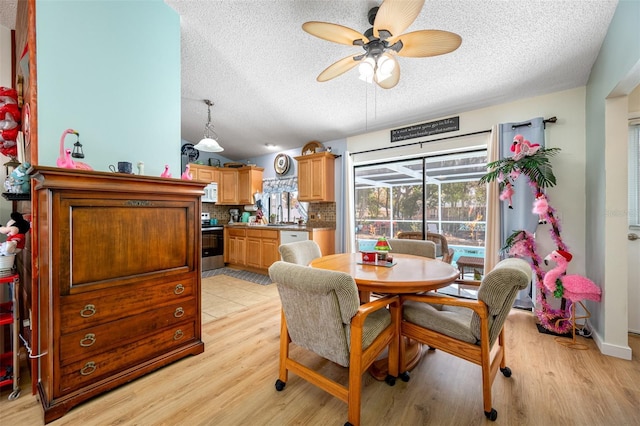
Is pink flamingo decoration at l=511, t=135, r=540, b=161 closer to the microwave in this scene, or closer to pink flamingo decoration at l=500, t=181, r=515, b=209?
pink flamingo decoration at l=500, t=181, r=515, b=209

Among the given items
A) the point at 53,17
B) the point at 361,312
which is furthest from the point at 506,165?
the point at 53,17

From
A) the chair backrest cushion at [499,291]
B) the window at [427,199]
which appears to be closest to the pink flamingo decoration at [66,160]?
the chair backrest cushion at [499,291]

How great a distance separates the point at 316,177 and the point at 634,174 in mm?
3719

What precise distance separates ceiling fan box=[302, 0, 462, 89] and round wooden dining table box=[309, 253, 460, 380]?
4.69 feet

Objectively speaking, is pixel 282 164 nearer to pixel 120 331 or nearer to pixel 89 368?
pixel 120 331

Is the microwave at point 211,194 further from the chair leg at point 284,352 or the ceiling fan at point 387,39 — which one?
the chair leg at point 284,352

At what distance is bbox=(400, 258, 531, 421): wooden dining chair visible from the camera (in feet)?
4.37

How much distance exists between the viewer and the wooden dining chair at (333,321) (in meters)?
1.24

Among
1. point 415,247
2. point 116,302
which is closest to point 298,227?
point 415,247

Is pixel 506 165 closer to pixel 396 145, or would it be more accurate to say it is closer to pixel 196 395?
pixel 396 145

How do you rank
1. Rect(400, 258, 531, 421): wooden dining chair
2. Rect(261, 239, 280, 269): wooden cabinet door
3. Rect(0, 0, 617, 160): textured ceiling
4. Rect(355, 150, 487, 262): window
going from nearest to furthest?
1. Rect(400, 258, 531, 421): wooden dining chair
2. Rect(0, 0, 617, 160): textured ceiling
3. Rect(355, 150, 487, 262): window
4. Rect(261, 239, 280, 269): wooden cabinet door

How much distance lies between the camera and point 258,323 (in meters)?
2.59

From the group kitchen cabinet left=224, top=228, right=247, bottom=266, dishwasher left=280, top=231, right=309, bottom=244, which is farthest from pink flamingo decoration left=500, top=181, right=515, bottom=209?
kitchen cabinet left=224, top=228, right=247, bottom=266

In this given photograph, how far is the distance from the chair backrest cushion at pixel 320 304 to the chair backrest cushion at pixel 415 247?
5.11ft
